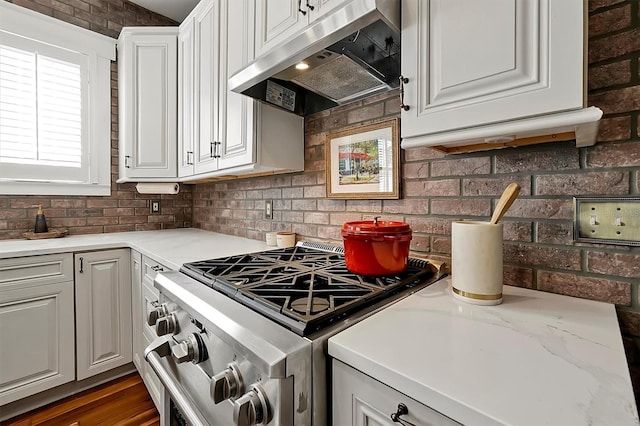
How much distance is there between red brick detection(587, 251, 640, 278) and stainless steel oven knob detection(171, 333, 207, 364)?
1.11 meters

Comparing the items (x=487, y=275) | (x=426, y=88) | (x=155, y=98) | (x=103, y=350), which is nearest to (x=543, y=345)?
(x=487, y=275)

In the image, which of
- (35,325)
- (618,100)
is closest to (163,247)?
(35,325)

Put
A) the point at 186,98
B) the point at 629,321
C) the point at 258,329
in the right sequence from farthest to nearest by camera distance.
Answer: the point at 186,98 → the point at 629,321 → the point at 258,329

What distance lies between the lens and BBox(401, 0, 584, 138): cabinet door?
0.62 metres

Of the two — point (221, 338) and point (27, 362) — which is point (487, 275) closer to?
point (221, 338)

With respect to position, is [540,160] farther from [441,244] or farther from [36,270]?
[36,270]

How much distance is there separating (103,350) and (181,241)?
0.82 metres

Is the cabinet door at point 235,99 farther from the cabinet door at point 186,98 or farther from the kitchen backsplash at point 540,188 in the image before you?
the cabinet door at point 186,98

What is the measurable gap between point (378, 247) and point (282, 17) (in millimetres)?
986

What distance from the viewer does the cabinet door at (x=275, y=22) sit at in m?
1.12

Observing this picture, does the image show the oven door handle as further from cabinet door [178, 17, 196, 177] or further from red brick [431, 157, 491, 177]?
cabinet door [178, 17, 196, 177]

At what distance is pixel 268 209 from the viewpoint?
196 centimetres

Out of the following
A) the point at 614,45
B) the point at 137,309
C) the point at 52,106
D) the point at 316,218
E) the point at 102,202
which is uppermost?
the point at 52,106

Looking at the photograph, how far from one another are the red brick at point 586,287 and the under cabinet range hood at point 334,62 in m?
0.89
